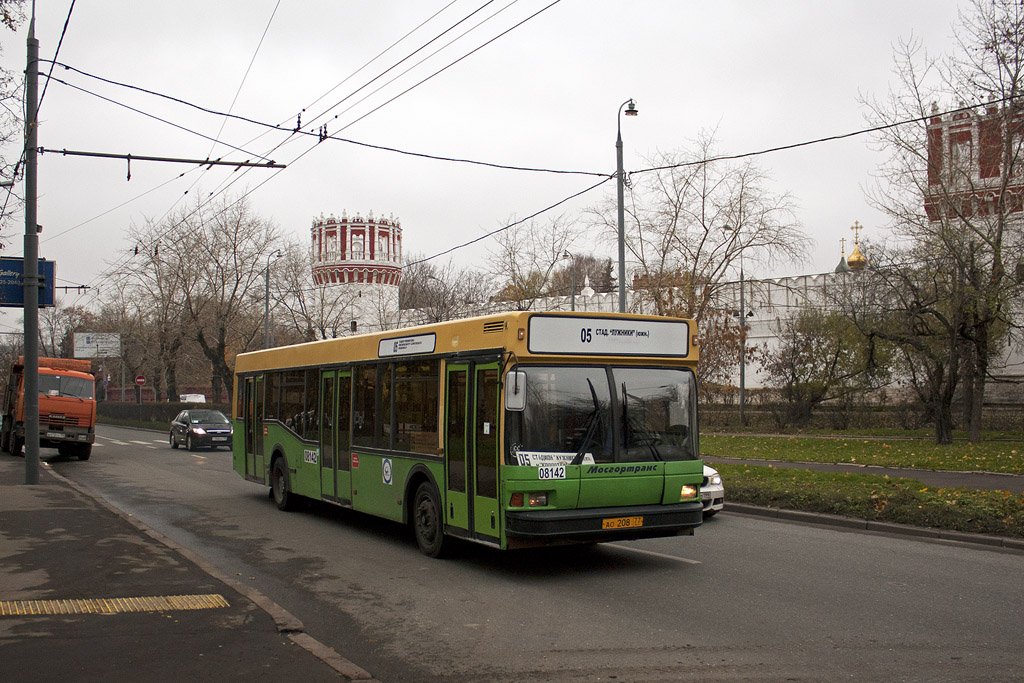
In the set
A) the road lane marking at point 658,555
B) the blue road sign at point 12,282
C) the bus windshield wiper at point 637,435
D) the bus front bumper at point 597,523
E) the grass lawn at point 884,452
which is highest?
the blue road sign at point 12,282

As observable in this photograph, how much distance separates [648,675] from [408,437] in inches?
229

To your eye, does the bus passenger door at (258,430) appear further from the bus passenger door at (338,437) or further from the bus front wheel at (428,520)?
the bus front wheel at (428,520)

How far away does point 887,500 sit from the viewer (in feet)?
42.7

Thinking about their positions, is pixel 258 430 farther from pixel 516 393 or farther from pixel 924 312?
pixel 924 312

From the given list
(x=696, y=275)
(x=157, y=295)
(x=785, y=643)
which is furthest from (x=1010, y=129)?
(x=157, y=295)

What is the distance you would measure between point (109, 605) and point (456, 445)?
3858 mm

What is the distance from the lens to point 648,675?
6020mm

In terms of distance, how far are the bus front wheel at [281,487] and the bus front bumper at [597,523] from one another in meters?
7.21

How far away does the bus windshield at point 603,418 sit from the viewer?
9.29m

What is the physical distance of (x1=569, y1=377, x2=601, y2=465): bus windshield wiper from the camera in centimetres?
934

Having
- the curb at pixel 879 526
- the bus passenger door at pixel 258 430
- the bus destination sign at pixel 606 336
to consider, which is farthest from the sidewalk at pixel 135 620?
the curb at pixel 879 526

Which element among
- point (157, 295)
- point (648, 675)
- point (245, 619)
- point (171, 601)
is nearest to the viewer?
point (648, 675)

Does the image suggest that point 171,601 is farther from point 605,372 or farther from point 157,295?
point 157,295

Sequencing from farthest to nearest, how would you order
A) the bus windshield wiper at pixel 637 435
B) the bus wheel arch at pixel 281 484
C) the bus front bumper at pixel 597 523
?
the bus wheel arch at pixel 281 484 < the bus windshield wiper at pixel 637 435 < the bus front bumper at pixel 597 523
